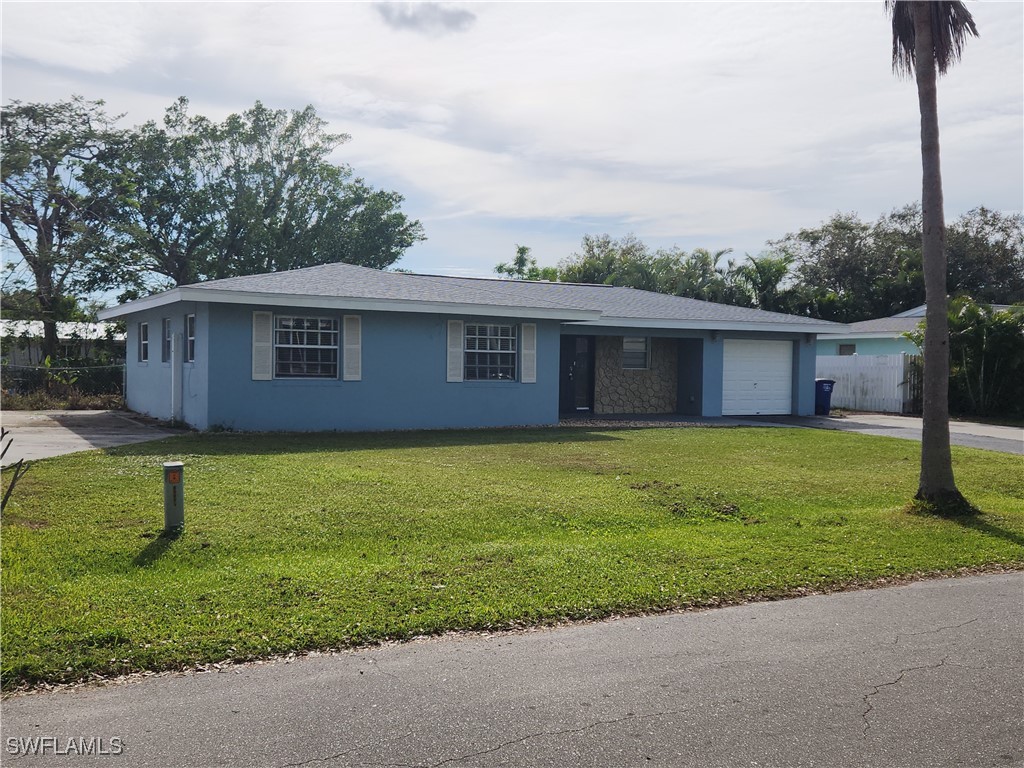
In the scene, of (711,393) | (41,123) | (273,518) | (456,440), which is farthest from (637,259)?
(273,518)

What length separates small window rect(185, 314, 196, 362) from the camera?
1831cm

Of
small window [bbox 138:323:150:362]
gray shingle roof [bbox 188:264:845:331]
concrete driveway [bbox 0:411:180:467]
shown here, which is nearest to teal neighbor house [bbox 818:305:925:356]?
gray shingle roof [bbox 188:264:845:331]

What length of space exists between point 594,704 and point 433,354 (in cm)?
1485

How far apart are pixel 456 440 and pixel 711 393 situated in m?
10.0

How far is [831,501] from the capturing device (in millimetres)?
10984

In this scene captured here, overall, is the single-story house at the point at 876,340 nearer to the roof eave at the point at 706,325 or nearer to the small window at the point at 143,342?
the roof eave at the point at 706,325

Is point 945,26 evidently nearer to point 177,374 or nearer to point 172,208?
point 177,374

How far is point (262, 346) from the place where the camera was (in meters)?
17.5

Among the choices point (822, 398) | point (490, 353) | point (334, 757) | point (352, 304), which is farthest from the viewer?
point (822, 398)

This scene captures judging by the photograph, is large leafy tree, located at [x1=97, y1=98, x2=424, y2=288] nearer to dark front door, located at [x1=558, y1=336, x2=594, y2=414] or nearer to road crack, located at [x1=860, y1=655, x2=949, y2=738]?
dark front door, located at [x1=558, y1=336, x2=594, y2=414]

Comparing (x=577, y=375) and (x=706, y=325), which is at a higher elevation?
(x=706, y=325)

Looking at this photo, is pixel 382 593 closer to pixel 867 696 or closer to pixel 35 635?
pixel 35 635

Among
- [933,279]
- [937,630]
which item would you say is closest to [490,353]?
[933,279]

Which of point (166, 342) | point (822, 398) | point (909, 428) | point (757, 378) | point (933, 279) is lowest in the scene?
point (909, 428)
